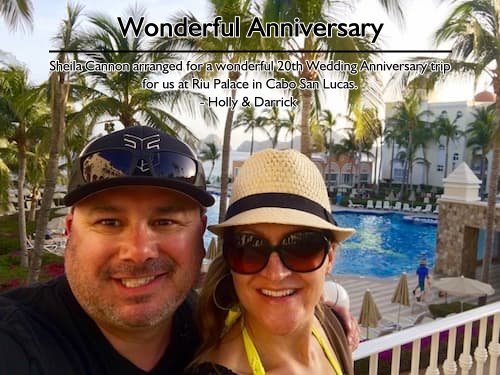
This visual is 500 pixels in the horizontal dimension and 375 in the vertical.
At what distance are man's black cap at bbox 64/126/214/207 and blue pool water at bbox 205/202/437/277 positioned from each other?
13963mm

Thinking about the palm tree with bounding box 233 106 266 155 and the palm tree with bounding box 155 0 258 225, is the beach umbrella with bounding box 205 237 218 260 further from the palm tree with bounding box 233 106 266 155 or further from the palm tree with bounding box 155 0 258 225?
the palm tree with bounding box 233 106 266 155

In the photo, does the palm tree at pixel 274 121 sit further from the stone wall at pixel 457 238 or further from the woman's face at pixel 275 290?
the woman's face at pixel 275 290

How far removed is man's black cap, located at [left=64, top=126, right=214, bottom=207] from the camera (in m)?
1.12

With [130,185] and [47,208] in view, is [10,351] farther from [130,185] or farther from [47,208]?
[47,208]

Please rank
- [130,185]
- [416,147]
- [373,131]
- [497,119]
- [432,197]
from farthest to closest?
[416,147]
[432,197]
[497,119]
[373,131]
[130,185]

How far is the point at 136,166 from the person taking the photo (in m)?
1.15

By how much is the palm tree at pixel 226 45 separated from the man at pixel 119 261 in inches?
324

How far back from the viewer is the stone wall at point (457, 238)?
50.4 ft

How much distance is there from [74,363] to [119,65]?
10963 mm

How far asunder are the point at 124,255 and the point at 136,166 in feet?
0.76

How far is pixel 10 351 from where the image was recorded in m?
0.99

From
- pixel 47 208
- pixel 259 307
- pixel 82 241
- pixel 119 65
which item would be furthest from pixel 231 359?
pixel 119 65

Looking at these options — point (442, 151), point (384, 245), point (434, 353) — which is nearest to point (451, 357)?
point (434, 353)

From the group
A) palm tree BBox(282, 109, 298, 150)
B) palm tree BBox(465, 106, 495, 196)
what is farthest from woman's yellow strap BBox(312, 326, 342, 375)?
palm tree BBox(465, 106, 495, 196)
